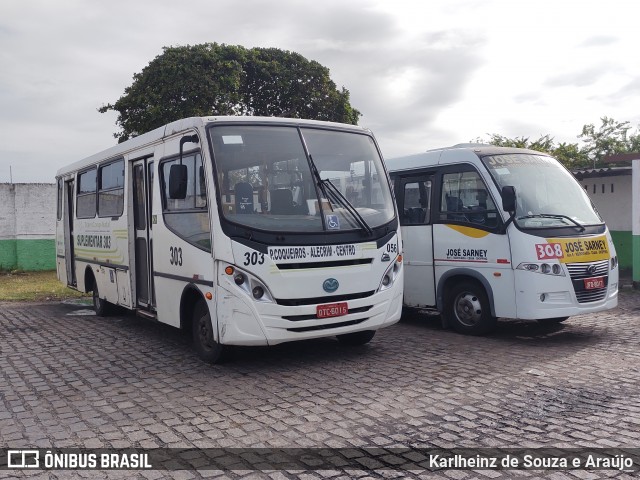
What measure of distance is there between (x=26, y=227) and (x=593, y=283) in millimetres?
18391

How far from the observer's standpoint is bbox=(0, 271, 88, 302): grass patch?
15.0 metres

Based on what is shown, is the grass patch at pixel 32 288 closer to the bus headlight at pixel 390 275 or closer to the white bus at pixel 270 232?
the white bus at pixel 270 232

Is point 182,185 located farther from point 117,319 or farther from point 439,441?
point 117,319

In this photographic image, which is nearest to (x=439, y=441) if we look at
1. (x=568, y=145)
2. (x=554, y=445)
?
(x=554, y=445)

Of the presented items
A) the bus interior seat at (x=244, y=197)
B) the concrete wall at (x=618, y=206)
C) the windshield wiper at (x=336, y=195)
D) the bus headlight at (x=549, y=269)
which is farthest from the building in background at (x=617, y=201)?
the bus interior seat at (x=244, y=197)

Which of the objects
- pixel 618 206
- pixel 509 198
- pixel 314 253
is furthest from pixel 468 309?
pixel 618 206

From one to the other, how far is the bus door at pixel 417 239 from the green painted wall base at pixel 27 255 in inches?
589

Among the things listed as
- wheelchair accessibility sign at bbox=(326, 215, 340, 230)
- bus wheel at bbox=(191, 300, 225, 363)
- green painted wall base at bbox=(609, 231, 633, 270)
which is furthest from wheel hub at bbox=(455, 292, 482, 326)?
green painted wall base at bbox=(609, 231, 633, 270)

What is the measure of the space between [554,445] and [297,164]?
156 inches

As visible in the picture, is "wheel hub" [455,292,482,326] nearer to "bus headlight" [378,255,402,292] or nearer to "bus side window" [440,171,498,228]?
"bus side window" [440,171,498,228]

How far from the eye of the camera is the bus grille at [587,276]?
806 centimetres

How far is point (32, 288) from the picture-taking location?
16.6 meters

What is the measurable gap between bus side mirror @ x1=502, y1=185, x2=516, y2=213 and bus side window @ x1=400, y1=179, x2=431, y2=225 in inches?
65.1

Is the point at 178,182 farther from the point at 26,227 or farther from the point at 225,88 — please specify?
the point at 225,88
